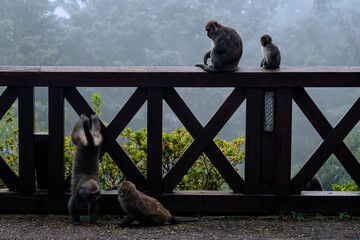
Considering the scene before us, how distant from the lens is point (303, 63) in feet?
154

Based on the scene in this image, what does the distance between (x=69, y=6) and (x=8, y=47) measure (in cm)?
927

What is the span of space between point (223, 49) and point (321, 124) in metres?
1.14

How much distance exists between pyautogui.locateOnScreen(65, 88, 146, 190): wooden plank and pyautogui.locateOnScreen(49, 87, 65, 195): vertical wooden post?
0.09m

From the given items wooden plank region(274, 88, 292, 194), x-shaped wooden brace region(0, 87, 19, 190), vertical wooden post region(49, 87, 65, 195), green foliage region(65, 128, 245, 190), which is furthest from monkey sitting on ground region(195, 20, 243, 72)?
x-shaped wooden brace region(0, 87, 19, 190)

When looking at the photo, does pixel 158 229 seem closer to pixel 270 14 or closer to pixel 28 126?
pixel 28 126

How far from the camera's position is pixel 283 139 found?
4125 mm

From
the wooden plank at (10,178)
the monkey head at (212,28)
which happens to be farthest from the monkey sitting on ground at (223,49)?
the wooden plank at (10,178)

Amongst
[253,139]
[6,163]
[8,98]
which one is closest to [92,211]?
[6,163]

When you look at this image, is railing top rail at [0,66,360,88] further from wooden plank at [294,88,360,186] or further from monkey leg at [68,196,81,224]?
monkey leg at [68,196,81,224]

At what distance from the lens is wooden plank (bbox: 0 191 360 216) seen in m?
4.17

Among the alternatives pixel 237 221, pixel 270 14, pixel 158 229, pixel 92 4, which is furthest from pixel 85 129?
pixel 270 14

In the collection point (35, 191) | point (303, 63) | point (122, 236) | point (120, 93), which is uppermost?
point (303, 63)

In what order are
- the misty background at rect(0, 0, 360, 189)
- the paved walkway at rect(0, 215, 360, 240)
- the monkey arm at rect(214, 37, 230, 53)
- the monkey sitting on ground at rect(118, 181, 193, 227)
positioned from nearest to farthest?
1. the paved walkway at rect(0, 215, 360, 240)
2. the monkey sitting on ground at rect(118, 181, 193, 227)
3. the monkey arm at rect(214, 37, 230, 53)
4. the misty background at rect(0, 0, 360, 189)

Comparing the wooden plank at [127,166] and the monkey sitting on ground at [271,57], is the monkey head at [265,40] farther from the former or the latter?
the wooden plank at [127,166]
